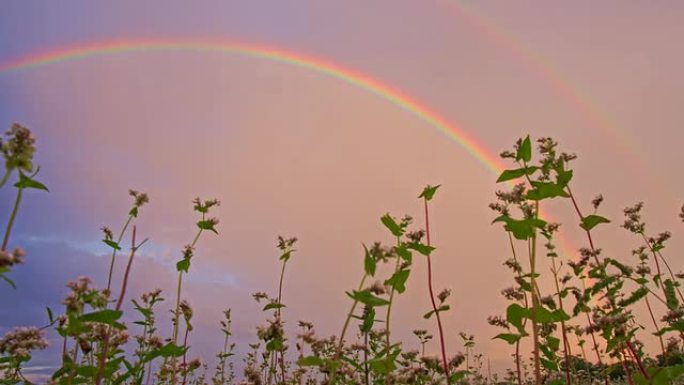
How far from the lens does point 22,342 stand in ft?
14.2

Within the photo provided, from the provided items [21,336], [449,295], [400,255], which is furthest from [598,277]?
[21,336]

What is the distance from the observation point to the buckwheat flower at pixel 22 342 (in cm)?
430

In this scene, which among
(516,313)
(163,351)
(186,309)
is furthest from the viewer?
(186,309)

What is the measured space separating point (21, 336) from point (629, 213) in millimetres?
9037

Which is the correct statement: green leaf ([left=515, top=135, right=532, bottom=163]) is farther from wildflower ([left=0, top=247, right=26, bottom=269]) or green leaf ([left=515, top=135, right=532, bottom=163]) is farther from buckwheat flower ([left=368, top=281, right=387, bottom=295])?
wildflower ([left=0, top=247, right=26, bottom=269])

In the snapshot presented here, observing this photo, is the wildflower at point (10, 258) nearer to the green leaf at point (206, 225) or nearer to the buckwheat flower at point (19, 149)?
the buckwheat flower at point (19, 149)

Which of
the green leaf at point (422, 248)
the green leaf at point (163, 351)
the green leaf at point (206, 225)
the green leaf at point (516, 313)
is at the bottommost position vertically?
the green leaf at point (163, 351)

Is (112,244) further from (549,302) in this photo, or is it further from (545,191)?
(549,302)

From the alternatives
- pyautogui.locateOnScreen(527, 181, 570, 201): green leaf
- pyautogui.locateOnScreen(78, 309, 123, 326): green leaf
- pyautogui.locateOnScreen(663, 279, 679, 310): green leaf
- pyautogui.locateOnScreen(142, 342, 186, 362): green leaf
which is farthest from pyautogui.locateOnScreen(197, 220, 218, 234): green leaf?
pyautogui.locateOnScreen(663, 279, 679, 310): green leaf

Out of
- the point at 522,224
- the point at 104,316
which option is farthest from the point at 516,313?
the point at 104,316

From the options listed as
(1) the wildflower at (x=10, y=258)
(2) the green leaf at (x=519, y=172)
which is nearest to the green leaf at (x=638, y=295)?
(2) the green leaf at (x=519, y=172)

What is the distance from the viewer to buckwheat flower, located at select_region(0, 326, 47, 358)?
14.1ft

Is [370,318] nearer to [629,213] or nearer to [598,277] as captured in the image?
[598,277]

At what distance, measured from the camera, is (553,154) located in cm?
576
